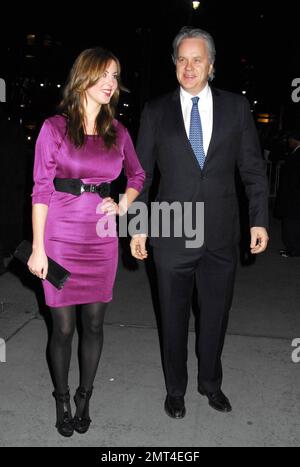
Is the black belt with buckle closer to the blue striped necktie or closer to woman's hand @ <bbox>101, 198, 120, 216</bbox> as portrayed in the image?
woman's hand @ <bbox>101, 198, 120, 216</bbox>

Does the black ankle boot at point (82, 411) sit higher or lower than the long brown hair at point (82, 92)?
lower

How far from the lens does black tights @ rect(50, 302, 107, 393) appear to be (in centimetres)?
280

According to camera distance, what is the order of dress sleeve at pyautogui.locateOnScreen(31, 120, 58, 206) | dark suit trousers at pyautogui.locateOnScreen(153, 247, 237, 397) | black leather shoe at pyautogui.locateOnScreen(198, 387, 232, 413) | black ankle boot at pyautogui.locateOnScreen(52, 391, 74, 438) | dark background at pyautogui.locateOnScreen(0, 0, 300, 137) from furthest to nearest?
1. dark background at pyautogui.locateOnScreen(0, 0, 300, 137)
2. black leather shoe at pyautogui.locateOnScreen(198, 387, 232, 413)
3. dark suit trousers at pyautogui.locateOnScreen(153, 247, 237, 397)
4. black ankle boot at pyautogui.locateOnScreen(52, 391, 74, 438)
5. dress sleeve at pyautogui.locateOnScreen(31, 120, 58, 206)

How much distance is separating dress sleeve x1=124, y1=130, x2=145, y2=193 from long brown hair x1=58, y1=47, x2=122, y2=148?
0.59 feet

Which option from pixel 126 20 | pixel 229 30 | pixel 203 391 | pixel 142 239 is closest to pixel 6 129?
pixel 142 239

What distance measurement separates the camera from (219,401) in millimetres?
3236

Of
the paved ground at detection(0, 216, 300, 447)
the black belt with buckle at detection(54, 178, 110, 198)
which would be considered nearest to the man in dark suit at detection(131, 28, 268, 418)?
the paved ground at detection(0, 216, 300, 447)

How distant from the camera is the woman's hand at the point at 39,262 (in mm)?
→ 2635

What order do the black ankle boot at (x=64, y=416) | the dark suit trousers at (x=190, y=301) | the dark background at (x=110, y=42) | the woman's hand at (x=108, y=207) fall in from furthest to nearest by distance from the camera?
the dark background at (x=110, y=42) → the dark suit trousers at (x=190, y=301) → the black ankle boot at (x=64, y=416) → the woman's hand at (x=108, y=207)

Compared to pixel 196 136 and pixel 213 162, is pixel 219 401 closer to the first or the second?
pixel 213 162

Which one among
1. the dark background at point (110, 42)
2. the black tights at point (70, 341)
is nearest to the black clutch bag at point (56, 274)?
the black tights at point (70, 341)

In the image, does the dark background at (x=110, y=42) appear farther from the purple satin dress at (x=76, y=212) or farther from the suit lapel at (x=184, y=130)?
the purple satin dress at (x=76, y=212)

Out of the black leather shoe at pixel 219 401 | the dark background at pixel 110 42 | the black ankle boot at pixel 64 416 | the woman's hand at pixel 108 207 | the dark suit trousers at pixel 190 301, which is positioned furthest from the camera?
the dark background at pixel 110 42
